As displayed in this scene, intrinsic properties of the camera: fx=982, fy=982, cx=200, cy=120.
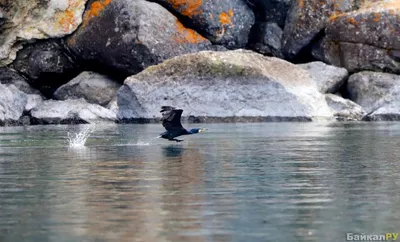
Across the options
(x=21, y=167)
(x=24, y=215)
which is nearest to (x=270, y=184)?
(x=24, y=215)

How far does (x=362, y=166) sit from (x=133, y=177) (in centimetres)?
298

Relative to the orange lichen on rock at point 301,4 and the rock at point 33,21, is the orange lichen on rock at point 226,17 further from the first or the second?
the rock at point 33,21

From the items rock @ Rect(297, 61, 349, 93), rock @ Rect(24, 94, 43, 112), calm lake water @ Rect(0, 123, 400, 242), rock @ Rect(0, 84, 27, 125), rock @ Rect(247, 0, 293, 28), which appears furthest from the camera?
rock @ Rect(247, 0, 293, 28)

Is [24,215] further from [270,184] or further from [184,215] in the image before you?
[270,184]

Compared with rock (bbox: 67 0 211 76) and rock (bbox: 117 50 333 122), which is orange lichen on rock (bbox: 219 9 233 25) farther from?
rock (bbox: 117 50 333 122)

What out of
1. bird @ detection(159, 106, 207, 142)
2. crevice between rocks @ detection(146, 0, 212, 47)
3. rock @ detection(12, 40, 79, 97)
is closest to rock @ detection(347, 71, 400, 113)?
crevice between rocks @ detection(146, 0, 212, 47)

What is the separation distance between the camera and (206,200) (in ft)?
29.8

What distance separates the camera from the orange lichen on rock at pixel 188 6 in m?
29.3

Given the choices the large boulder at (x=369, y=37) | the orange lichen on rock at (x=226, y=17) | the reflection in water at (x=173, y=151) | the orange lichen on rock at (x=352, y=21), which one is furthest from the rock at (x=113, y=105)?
the reflection in water at (x=173, y=151)

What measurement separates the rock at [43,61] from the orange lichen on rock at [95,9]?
1.30 m

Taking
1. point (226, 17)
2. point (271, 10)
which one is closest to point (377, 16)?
point (271, 10)

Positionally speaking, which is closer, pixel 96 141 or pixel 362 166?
pixel 362 166

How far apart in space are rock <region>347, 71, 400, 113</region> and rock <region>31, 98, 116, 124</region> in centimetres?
697

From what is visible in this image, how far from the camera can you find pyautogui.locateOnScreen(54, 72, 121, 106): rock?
29125 millimetres
